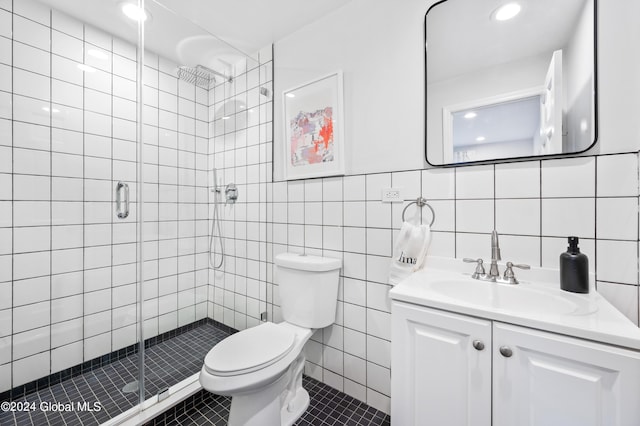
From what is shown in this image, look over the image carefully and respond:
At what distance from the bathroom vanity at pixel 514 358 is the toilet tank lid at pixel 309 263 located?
55 cm

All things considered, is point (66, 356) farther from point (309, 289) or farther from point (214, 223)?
point (309, 289)

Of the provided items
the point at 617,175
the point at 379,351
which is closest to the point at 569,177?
the point at 617,175

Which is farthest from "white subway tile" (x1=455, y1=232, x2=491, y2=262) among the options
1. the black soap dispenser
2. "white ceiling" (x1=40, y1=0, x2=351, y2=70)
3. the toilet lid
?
"white ceiling" (x1=40, y1=0, x2=351, y2=70)

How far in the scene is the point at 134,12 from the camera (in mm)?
1506

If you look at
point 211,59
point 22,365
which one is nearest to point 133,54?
point 211,59

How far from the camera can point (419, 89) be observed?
1295 mm

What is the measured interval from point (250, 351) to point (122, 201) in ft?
4.12

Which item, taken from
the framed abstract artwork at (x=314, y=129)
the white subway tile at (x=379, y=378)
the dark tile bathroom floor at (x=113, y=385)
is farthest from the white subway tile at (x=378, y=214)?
the dark tile bathroom floor at (x=113, y=385)

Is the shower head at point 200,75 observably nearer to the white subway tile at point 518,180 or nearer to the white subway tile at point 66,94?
the white subway tile at point 66,94

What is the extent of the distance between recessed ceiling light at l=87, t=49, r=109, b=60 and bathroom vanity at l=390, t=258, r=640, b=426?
6.89ft

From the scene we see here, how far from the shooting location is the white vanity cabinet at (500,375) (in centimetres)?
63

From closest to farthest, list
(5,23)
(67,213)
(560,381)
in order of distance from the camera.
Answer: (560,381) < (5,23) < (67,213)

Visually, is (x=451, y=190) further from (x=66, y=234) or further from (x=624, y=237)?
(x=66, y=234)

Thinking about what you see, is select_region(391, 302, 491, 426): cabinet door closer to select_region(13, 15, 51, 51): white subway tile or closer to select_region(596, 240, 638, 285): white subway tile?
select_region(596, 240, 638, 285): white subway tile
